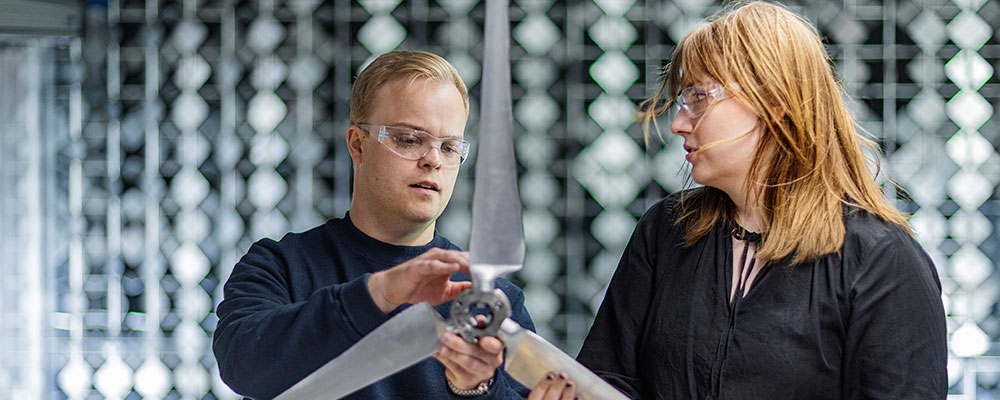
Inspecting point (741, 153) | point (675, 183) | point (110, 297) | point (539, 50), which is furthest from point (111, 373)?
point (741, 153)

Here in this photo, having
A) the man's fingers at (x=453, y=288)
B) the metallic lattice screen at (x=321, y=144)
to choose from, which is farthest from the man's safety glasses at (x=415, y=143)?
the metallic lattice screen at (x=321, y=144)

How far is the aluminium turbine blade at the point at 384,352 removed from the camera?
1268mm

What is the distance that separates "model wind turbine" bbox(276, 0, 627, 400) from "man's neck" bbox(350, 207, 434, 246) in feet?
1.56

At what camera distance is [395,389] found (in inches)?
67.8

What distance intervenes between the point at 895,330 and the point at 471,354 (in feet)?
2.44

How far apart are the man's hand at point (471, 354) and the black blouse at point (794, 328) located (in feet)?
1.47

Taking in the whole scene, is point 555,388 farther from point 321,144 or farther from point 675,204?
point 321,144

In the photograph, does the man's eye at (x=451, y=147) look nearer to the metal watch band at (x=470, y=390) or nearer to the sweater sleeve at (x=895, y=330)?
the metal watch band at (x=470, y=390)

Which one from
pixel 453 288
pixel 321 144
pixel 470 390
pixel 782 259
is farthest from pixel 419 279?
pixel 321 144

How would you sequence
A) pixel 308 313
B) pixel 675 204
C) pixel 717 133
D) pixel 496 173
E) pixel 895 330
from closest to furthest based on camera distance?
pixel 496 173 → pixel 308 313 → pixel 895 330 → pixel 717 133 → pixel 675 204

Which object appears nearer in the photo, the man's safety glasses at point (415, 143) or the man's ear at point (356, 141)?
the man's safety glasses at point (415, 143)

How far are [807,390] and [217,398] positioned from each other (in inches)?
125

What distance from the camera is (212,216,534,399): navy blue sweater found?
4.54 ft

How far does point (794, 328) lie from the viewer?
5.27ft
